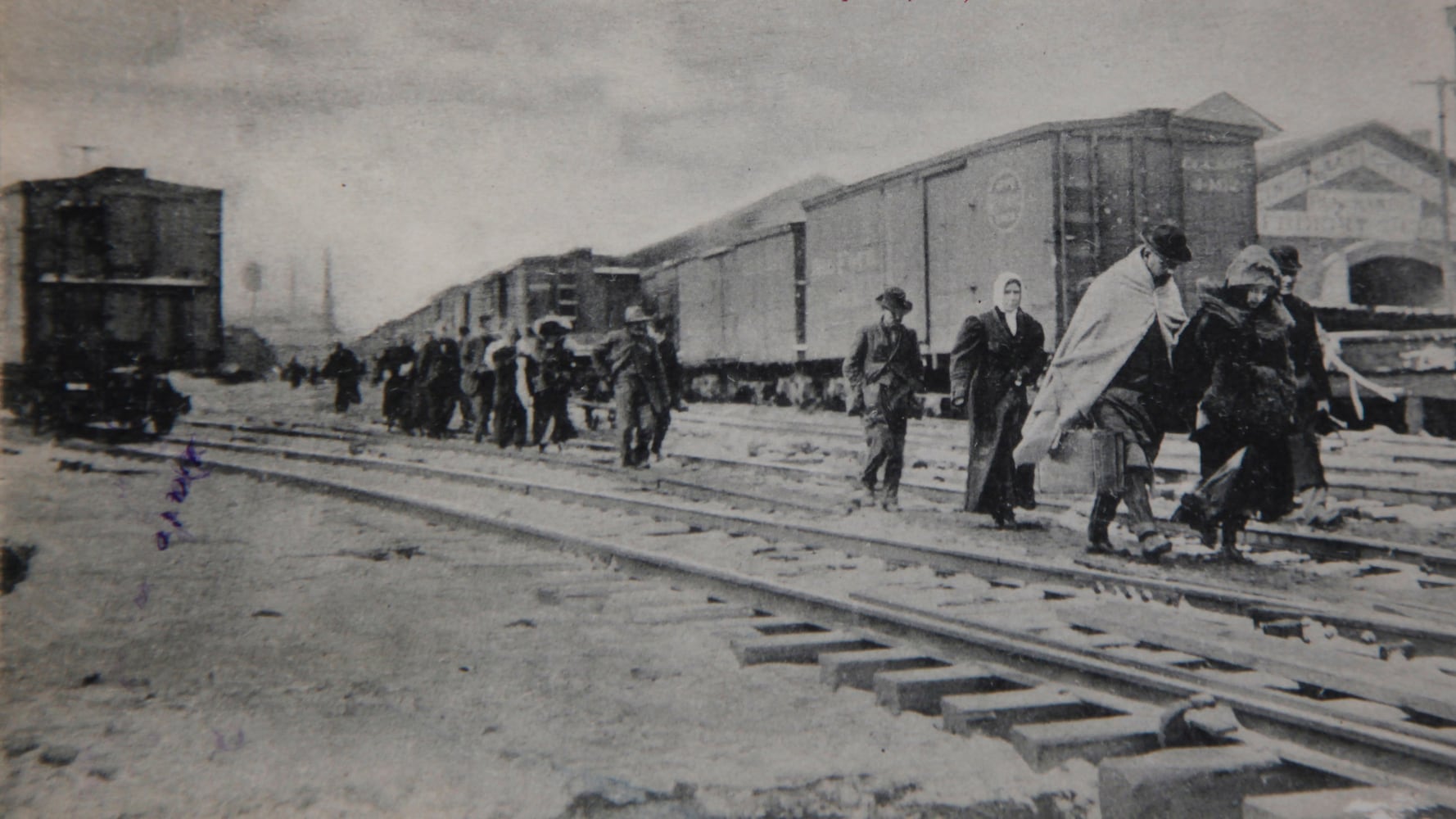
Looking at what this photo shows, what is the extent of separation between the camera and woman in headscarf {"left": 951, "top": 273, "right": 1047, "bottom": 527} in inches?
255

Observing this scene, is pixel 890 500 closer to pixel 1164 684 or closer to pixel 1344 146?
pixel 1164 684

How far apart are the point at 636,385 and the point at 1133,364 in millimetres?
5340

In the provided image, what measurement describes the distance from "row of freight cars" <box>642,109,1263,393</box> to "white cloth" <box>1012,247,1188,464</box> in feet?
16.7

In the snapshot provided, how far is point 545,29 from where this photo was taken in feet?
15.0

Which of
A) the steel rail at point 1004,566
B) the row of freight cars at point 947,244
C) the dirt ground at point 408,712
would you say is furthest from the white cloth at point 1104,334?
the row of freight cars at point 947,244

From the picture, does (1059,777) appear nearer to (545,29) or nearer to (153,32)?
(545,29)

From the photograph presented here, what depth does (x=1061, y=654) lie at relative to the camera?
3189mm

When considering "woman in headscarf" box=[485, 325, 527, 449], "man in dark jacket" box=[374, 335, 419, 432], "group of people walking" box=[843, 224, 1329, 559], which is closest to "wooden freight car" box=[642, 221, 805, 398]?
"woman in headscarf" box=[485, 325, 527, 449]

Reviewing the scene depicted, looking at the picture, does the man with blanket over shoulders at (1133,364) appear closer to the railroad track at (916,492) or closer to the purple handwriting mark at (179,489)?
the railroad track at (916,492)

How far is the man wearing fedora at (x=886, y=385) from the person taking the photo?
281 inches

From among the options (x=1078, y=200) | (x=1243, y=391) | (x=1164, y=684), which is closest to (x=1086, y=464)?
(x=1243, y=391)

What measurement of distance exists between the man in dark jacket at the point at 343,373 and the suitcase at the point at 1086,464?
9986mm

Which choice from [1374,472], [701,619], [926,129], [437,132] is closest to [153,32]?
[437,132]

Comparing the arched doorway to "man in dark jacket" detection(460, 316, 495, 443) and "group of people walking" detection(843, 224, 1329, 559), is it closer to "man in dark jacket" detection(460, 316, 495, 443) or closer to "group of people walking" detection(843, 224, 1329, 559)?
"group of people walking" detection(843, 224, 1329, 559)
